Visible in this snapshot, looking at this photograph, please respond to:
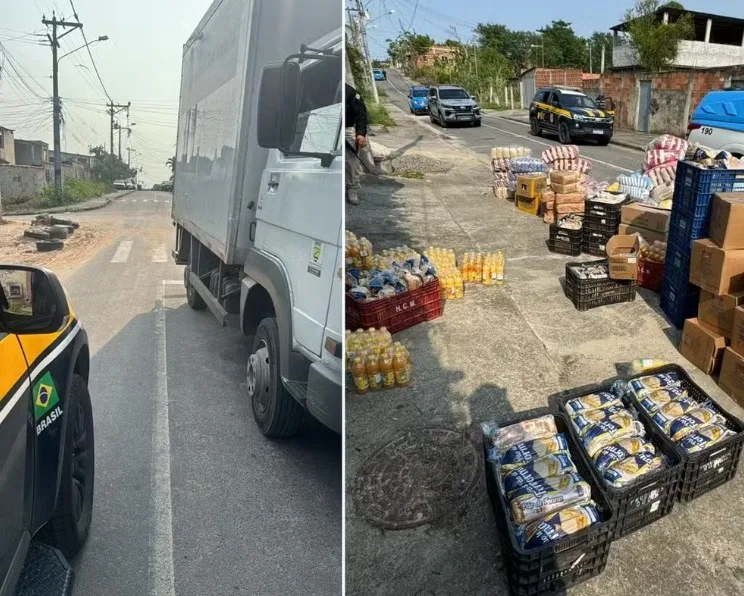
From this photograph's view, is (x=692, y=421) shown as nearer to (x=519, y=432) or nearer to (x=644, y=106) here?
(x=519, y=432)

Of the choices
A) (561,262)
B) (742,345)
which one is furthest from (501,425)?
(561,262)

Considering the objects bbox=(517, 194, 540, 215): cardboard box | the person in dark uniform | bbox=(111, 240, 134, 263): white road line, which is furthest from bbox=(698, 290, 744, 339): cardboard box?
bbox=(517, 194, 540, 215): cardboard box

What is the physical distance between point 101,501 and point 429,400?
2602 millimetres

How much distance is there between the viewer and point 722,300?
3.80 meters

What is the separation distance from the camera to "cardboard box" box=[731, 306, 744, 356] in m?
3.53

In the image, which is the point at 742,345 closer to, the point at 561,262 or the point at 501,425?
the point at 501,425

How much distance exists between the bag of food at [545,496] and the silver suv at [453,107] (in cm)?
2022

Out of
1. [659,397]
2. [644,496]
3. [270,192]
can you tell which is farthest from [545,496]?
[270,192]

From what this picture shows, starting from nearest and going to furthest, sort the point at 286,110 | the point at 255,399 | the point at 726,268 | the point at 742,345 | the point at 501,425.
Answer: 1. the point at 286,110
2. the point at 255,399
3. the point at 501,425
4. the point at 742,345
5. the point at 726,268

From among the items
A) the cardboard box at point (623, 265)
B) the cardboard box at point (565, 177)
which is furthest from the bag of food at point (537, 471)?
the cardboard box at point (565, 177)

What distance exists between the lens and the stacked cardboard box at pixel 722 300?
11.8 ft

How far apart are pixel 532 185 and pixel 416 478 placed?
6411mm

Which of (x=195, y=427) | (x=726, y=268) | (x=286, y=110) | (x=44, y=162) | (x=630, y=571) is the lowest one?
(x=630, y=571)

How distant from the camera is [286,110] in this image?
3.96 feet
